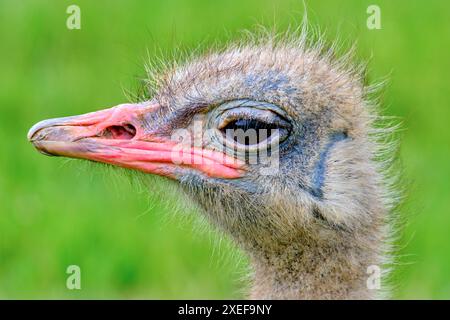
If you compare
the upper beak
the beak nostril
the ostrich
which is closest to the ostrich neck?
the ostrich

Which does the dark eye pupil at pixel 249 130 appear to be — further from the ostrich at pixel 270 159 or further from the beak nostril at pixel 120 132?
the beak nostril at pixel 120 132

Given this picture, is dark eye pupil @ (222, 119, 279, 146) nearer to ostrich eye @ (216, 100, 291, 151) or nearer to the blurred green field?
ostrich eye @ (216, 100, 291, 151)

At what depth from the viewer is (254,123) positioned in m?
5.33

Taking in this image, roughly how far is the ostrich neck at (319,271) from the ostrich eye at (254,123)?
40cm

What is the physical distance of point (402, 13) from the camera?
11.0m

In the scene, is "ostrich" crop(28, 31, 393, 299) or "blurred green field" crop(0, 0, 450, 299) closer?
"ostrich" crop(28, 31, 393, 299)

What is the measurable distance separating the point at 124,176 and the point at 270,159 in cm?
72

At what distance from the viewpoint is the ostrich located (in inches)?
210

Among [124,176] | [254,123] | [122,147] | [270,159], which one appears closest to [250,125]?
[254,123]

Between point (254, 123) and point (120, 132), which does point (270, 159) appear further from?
point (120, 132)

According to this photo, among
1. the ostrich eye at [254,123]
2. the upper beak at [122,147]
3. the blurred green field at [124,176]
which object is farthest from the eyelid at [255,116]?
the blurred green field at [124,176]

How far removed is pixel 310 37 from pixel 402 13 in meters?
5.09

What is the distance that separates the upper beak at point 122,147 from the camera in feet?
17.4
